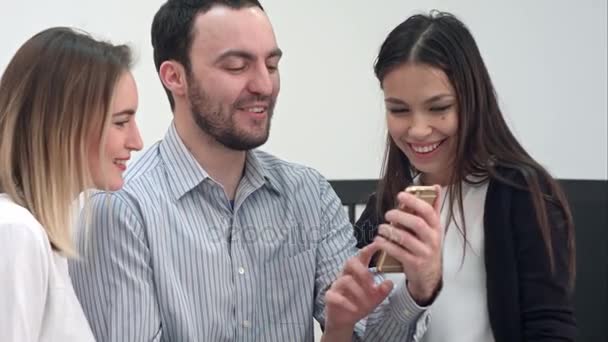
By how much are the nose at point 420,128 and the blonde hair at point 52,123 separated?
493mm

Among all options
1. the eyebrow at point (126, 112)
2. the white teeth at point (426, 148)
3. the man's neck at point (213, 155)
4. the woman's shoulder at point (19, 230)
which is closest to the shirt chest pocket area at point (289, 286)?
the man's neck at point (213, 155)

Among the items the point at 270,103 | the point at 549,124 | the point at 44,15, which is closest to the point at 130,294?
the point at 270,103

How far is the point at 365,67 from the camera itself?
2.57 meters

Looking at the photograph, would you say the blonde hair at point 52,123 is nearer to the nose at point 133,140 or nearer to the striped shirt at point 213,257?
the nose at point 133,140

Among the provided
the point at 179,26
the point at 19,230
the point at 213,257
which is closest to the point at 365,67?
the point at 179,26

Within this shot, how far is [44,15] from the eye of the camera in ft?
7.07

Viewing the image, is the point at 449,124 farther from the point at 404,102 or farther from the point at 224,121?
the point at 224,121

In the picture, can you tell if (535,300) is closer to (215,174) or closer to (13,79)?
(215,174)

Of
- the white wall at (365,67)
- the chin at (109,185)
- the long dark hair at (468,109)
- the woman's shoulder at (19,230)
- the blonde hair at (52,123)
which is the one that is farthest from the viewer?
the white wall at (365,67)

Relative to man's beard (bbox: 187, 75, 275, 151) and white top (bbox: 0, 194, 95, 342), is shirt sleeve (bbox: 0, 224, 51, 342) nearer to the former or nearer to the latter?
white top (bbox: 0, 194, 95, 342)

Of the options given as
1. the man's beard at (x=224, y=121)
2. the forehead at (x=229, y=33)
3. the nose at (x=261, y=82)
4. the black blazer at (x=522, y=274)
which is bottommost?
the black blazer at (x=522, y=274)

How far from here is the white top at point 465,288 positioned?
4.51 ft

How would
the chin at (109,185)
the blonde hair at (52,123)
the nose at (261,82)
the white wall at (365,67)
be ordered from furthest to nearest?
the white wall at (365,67)
the nose at (261,82)
the chin at (109,185)
the blonde hair at (52,123)

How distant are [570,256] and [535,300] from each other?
11cm
